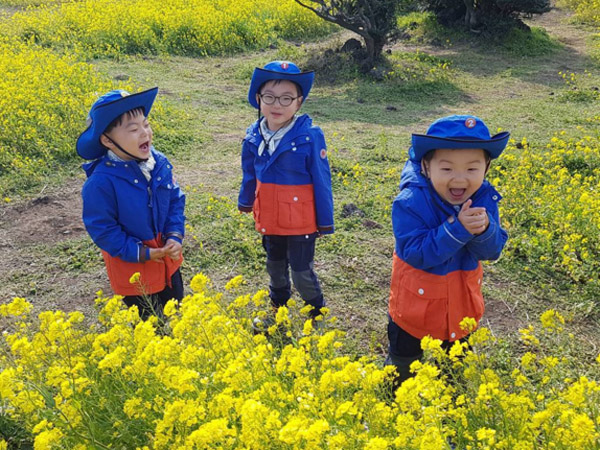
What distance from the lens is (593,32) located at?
12781 millimetres

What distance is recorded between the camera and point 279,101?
2.78 m

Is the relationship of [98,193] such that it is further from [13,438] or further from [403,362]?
[403,362]

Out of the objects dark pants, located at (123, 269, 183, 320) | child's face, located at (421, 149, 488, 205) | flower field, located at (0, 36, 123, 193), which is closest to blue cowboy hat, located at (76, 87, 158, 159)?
dark pants, located at (123, 269, 183, 320)

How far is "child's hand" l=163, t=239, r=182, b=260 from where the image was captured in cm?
267

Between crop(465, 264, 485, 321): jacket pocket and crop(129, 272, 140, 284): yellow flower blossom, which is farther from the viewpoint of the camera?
crop(129, 272, 140, 284): yellow flower blossom

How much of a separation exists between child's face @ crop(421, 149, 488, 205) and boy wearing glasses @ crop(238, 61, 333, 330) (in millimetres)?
980

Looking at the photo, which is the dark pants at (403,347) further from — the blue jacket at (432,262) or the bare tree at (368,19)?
the bare tree at (368,19)

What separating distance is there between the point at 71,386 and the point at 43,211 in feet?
12.5

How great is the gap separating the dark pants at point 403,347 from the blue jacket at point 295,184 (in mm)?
806

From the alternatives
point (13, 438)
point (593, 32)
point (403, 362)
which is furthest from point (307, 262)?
point (593, 32)

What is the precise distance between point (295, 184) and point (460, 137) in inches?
45.8

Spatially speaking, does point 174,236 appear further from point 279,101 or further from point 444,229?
point 444,229

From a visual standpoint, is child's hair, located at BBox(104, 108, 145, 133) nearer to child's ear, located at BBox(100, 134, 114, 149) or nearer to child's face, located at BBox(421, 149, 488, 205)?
child's ear, located at BBox(100, 134, 114, 149)

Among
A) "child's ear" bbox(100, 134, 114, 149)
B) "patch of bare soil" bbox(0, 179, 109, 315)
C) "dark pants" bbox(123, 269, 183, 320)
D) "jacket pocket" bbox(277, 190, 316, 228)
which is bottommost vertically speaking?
"patch of bare soil" bbox(0, 179, 109, 315)
